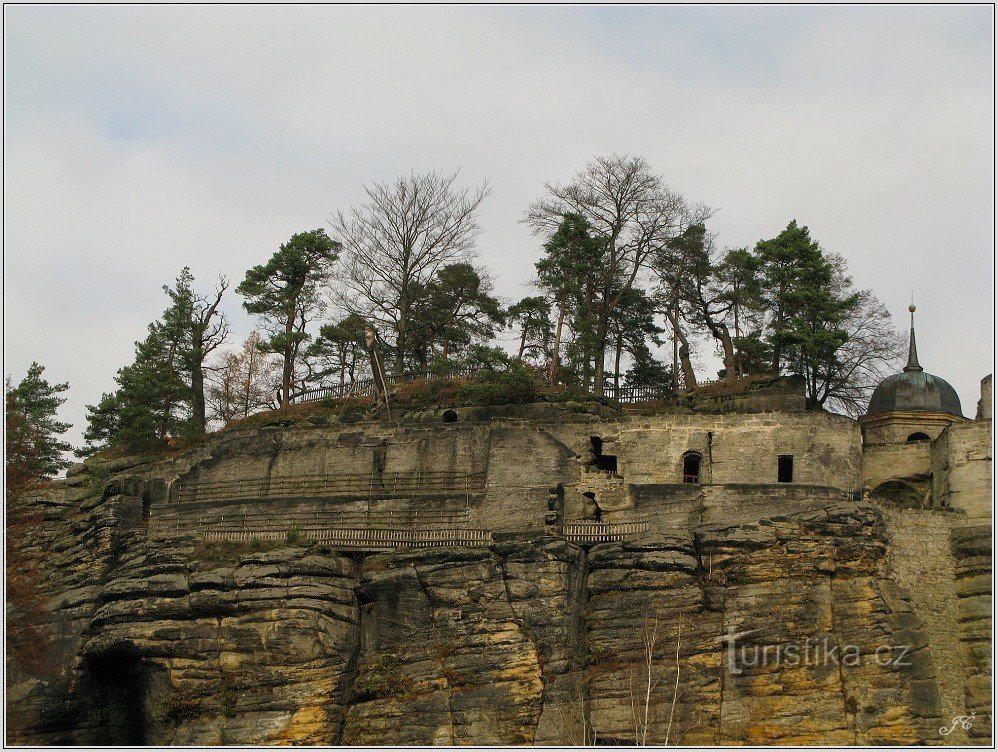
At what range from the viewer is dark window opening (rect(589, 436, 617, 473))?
48.6 meters

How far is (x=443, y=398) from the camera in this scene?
5259 cm

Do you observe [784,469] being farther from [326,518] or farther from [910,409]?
[326,518]

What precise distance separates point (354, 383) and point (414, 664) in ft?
52.5

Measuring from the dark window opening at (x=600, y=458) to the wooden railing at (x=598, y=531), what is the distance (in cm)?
402

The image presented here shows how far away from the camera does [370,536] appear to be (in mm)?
45250

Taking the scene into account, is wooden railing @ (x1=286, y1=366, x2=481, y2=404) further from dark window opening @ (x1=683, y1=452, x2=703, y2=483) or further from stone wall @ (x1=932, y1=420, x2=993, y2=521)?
stone wall @ (x1=932, y1=420, x2=993, y2=521)

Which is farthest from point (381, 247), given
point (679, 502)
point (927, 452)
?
point (927, 452)

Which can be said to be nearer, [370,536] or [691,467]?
[370,536]

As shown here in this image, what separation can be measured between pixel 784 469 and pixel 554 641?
10256 mm

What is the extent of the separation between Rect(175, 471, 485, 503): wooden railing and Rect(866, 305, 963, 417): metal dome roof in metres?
12.9

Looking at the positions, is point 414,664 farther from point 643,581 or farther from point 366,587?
point 643,581

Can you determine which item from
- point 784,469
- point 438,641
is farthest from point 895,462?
point 438,641

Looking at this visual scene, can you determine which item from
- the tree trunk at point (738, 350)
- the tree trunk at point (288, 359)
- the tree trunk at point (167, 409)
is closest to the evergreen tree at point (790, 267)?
the tree trunk at point (738, 350)

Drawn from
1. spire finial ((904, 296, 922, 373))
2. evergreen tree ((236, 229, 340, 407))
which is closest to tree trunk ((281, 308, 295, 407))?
evergreen tree ((236, 229, 340, 407))
